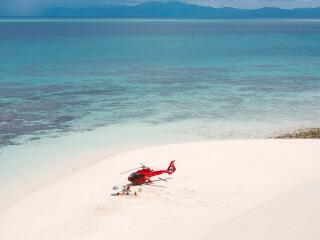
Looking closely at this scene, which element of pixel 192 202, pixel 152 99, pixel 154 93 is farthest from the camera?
→ pixel 154 93

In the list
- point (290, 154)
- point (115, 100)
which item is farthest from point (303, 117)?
point (115, 100)

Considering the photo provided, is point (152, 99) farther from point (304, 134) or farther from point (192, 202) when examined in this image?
point (192, 202)

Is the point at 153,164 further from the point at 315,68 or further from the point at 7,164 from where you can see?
the point at 315,68

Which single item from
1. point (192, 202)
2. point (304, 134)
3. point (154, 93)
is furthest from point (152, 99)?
point (192, 202)

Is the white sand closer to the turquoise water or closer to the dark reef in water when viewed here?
the dark reef in water

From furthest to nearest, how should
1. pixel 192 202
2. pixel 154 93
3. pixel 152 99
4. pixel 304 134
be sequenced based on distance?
pixel 154 93
pixel 152 99
pixel 304 134
pixel 192 202

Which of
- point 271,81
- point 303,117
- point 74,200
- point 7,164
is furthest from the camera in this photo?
point 271,81

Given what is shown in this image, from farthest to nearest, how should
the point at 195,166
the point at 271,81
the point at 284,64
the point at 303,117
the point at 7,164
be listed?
the point at 284,64, the point at 271,81, the point at 303,117, the point at 7,164, the point at 195,166

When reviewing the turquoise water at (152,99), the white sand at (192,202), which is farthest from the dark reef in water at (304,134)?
the white sand at (192,202)

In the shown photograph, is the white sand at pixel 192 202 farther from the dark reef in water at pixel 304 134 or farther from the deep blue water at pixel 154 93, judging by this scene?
the deep blue water at pixel 154 93
